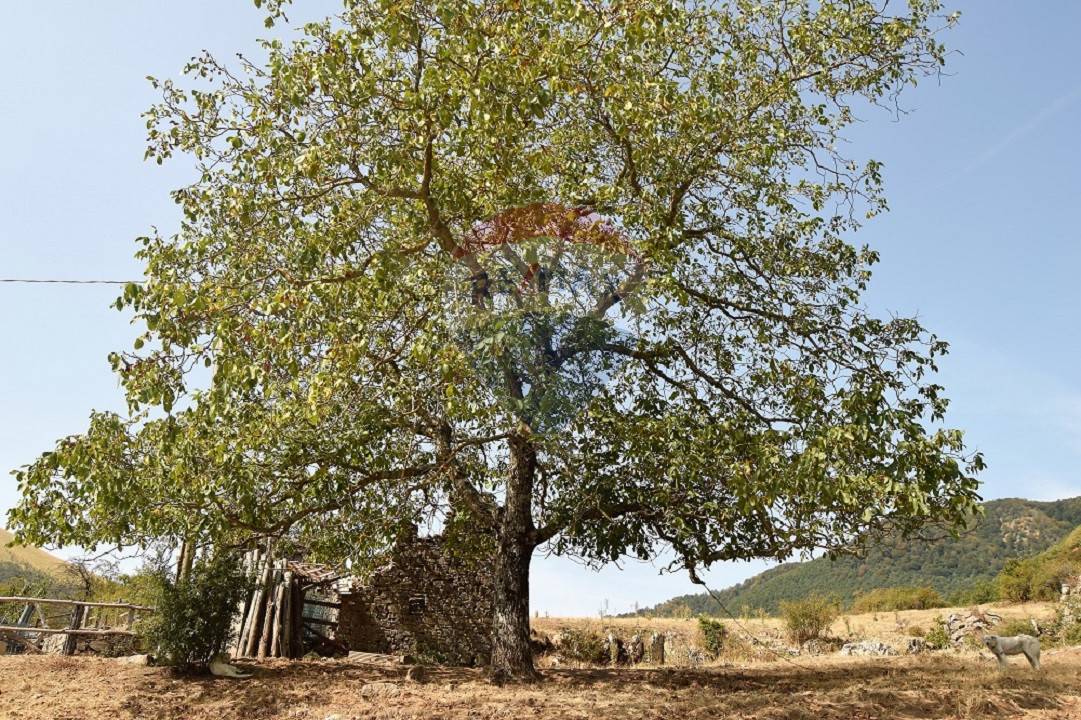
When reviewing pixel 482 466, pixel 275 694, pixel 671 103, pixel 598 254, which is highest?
pixel 671 103

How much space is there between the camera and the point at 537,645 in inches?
690

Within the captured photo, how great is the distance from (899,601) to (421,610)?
23071 millimetres

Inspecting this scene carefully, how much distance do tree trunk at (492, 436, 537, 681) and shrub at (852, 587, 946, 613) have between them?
23.7 meters

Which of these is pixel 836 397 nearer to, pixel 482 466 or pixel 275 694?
pixel 482 466

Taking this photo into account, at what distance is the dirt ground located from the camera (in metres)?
9.23

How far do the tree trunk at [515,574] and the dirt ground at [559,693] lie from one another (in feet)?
1.46

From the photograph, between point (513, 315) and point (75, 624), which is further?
point (75, 624)

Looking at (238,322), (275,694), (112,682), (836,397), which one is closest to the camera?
(238,322)

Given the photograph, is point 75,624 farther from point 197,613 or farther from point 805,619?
point 805,619

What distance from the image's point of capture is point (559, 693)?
10594 mm

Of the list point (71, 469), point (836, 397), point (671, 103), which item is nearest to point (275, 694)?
point (71, 469)

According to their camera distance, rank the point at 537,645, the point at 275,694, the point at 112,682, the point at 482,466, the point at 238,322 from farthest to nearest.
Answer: the point at 537,645 < the point at 482,466 < the point at 112,682 < the point at 275,694 < the point at 238,322

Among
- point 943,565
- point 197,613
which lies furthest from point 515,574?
point 943,565

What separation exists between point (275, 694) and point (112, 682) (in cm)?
279
